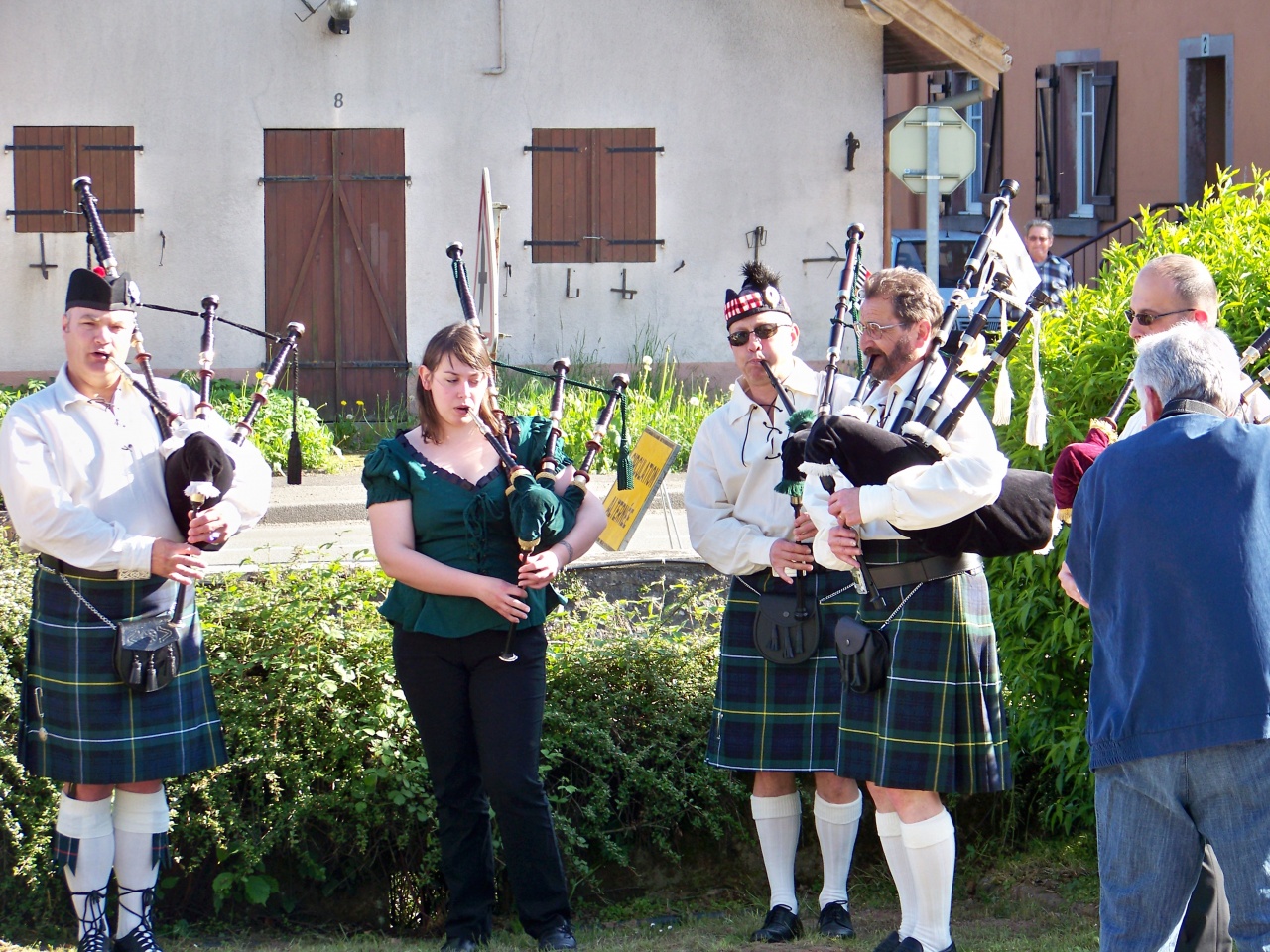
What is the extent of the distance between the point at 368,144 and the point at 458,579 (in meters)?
8.62

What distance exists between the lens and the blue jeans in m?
2.58

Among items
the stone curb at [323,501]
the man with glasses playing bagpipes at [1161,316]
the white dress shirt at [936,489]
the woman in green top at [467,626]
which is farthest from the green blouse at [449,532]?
the stone curb at [323,501]

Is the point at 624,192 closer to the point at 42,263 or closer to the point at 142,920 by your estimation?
the point at 42,263

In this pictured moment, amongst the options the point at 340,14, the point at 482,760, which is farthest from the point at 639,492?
the point at 340,14

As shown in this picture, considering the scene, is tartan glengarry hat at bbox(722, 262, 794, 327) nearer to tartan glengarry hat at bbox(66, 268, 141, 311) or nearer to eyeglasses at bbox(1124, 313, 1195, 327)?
eyeglasses at bbox(1124, 313, 1195, 327)

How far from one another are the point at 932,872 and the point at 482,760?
1125 mm

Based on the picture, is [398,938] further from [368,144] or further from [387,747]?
[368,144]

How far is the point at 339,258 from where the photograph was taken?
11.7 m

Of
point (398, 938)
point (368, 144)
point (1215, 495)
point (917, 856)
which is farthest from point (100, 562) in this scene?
point (368, 144)

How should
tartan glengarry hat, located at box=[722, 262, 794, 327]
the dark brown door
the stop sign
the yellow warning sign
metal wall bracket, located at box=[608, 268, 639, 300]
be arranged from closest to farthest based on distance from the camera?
tartan glengarry hat, located at box=[722, 262, 794, 327]
the yellow warning sign
the stop sign
the dark brown door
metal wall bracket, located at box=[608, 268, 639, 300]

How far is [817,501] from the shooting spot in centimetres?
347

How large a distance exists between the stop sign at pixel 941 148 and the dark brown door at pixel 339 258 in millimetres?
4383

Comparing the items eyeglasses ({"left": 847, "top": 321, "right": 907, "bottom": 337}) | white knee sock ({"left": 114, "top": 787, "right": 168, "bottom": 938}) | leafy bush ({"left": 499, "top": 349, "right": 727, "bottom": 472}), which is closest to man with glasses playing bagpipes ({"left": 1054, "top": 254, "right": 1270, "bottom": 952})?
eyeglasses ({"left": 847, "top": 321, "right": 907, "bottom": 337})

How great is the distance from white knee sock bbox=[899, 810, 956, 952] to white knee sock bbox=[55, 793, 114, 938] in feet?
6.39
